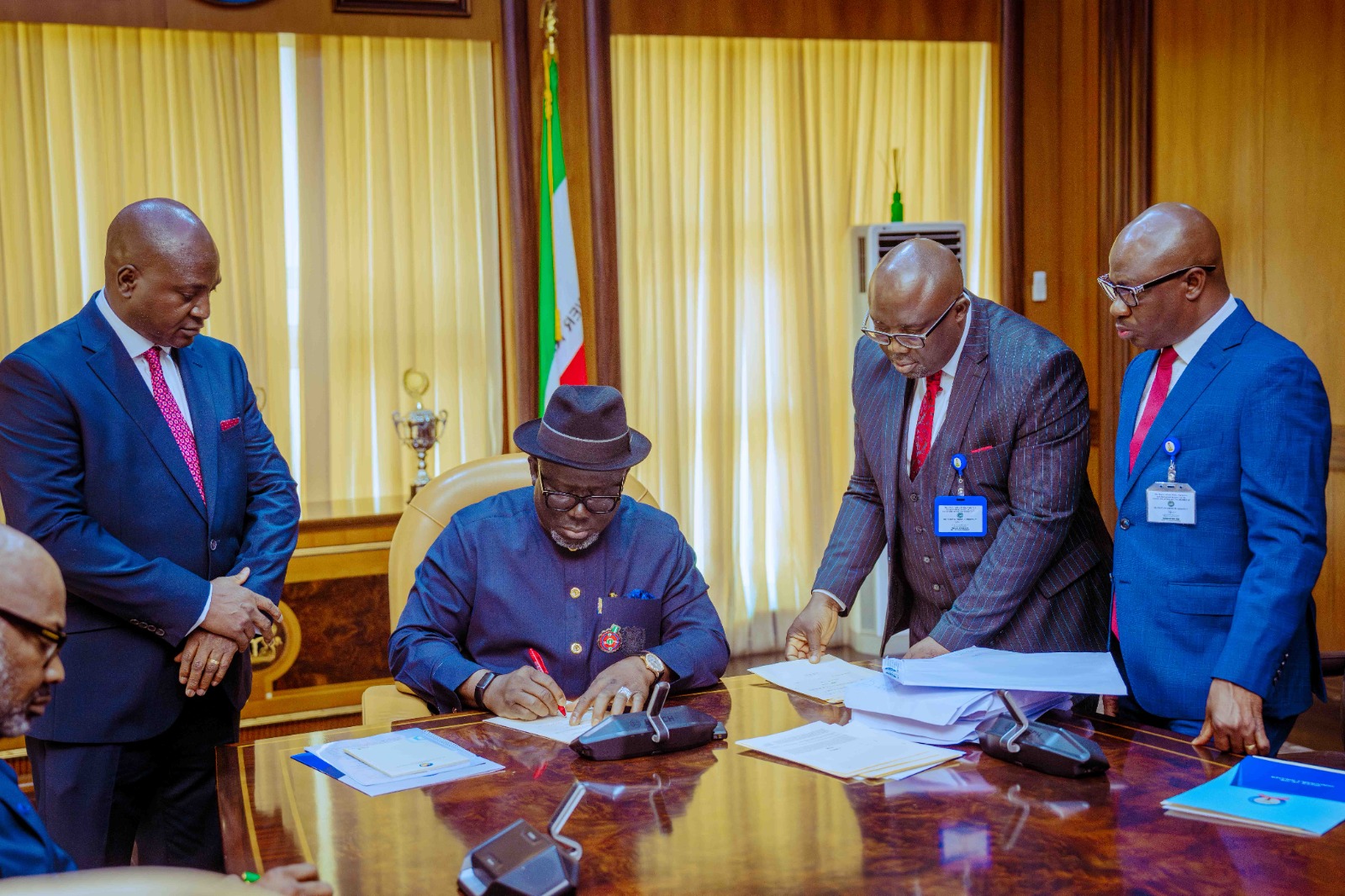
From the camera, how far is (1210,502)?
2166 millimetres

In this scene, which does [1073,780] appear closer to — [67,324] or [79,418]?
[79,418]

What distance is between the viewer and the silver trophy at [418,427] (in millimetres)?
4875

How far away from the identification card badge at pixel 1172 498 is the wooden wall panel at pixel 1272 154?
2.72 m

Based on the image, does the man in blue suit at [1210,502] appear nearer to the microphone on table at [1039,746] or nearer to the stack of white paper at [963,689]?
the stack of white paper at [963,689]

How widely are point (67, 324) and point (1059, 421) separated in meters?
2.03

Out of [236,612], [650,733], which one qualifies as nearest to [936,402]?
[650,733]

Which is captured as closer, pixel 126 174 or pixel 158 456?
pixel 158 456

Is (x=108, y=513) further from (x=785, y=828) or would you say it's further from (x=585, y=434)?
(x=785, y=828)

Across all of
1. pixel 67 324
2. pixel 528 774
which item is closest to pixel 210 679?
pixel 67 324

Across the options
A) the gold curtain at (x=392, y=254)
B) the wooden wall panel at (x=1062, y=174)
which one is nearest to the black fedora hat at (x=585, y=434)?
the gold curtain at (x=392, y=254)

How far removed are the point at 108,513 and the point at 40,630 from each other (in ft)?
3.48

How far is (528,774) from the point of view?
6.01 feet

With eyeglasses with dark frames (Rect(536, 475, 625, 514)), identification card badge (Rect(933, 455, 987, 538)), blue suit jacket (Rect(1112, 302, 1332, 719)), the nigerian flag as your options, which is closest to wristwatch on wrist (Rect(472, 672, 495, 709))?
eyeglasses with dark frames (Rect(536, 475, 625, 514))

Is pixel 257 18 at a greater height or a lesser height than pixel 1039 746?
greater
